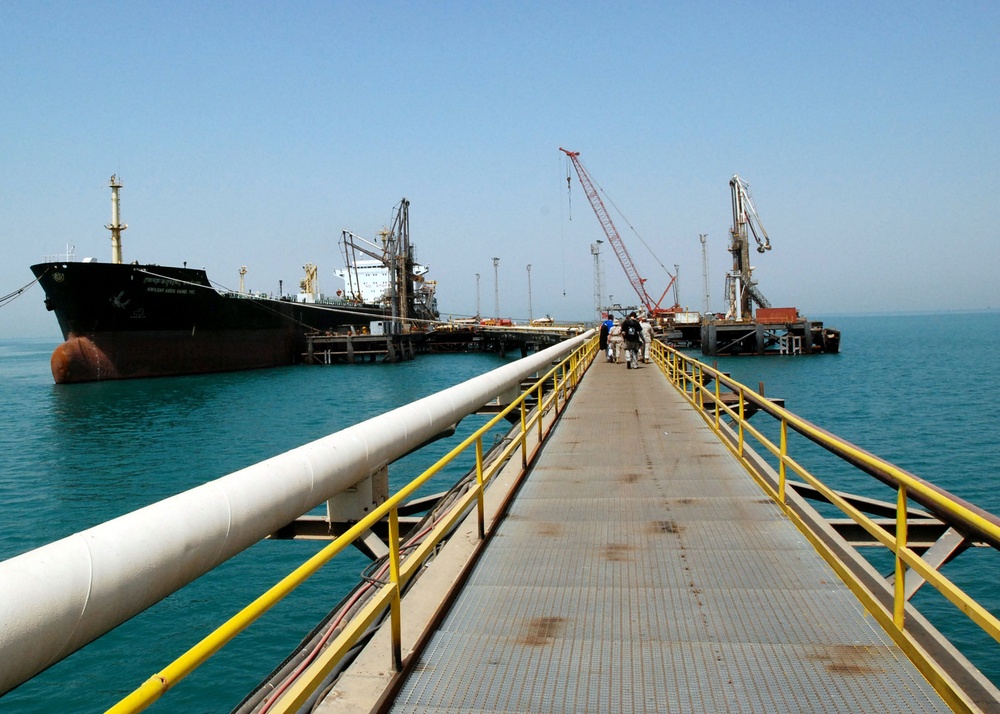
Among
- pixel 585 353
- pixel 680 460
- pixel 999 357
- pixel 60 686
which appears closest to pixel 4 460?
pixel 60 686

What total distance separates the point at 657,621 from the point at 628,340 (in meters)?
21.0

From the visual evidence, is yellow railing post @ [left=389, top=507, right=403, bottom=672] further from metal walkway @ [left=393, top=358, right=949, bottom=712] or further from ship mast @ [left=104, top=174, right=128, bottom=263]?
ship mast @ [left=104, top=174, right=128, bottom=263]

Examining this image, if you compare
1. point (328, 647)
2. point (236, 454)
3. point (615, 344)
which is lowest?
point (236, 454)

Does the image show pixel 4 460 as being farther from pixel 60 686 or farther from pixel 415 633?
pixel 415 633

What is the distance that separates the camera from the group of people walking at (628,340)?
25562mm

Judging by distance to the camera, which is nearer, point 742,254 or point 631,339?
point 631,339

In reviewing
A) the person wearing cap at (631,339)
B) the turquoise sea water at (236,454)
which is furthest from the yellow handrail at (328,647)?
the person wearing cap at (631,339)

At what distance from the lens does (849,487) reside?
741 inches

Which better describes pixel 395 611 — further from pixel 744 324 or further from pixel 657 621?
pixel 744 324

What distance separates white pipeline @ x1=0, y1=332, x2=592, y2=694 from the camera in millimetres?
2891

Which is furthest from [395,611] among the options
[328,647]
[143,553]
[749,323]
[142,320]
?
[749,323]

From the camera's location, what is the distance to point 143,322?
54.2m

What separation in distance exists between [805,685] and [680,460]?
6.17 metres

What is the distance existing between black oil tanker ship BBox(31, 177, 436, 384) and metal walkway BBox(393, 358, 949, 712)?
5139 centimetres
